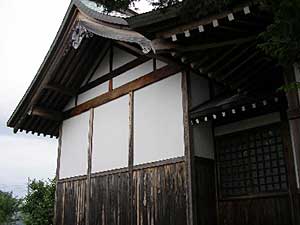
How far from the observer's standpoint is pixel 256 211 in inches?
A: 260

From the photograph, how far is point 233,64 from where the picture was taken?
555 centimetres

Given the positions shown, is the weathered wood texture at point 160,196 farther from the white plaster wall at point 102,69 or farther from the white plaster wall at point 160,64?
the white plaster wall at point 102,69

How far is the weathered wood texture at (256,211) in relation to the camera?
628 centimetres

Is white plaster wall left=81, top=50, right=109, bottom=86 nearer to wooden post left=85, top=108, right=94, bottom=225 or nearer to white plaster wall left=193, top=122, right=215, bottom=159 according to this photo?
wooden post left=85, top=108, right=94, bottom=225

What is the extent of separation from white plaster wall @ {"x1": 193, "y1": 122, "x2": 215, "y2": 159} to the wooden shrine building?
0.03 metres

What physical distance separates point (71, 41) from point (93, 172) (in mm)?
3311

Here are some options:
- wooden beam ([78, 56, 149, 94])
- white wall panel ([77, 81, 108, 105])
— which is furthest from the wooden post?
wooden beam ([78, 56, 149, 94])

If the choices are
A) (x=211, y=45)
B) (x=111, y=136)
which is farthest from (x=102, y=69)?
(x=211, y=45)

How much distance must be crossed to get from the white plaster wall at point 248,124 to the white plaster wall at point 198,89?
0.72 m

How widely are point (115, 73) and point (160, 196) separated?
3.62 meters

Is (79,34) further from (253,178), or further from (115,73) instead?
(253,178)

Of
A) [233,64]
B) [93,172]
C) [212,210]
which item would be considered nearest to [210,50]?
[233,64]

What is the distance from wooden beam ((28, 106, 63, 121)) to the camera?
10328mm

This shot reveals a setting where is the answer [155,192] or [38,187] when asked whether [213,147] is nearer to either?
[155,192]
